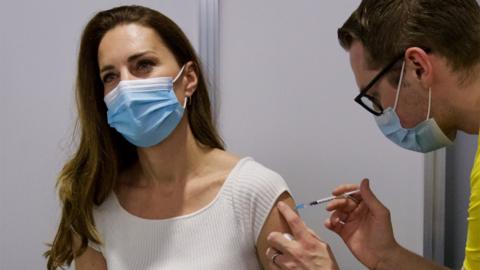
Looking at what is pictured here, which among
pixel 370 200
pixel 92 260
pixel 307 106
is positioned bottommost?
pixel 92 260

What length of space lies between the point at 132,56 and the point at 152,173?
1.23 ft

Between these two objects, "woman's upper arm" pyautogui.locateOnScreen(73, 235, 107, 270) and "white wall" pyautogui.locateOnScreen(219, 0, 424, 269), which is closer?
"woman's upper arm" pyautogui.locateOnScreen(73, 235, 107, 270)

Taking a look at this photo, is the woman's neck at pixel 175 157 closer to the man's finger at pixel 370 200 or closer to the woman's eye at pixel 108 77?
the woman's eye at pixel 108 77

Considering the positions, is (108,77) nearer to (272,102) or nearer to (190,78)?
(190,78)

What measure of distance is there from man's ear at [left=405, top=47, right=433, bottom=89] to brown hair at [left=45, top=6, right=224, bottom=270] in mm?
636

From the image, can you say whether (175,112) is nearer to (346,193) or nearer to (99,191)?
(99,191)

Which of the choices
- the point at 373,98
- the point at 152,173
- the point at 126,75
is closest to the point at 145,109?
the point at 126,75

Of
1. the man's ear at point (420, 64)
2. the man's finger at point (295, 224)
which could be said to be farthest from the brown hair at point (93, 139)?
the man's ear at point (420, 64)

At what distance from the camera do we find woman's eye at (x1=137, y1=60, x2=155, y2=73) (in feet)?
3.86

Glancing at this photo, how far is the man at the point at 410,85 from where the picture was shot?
0.85 meters

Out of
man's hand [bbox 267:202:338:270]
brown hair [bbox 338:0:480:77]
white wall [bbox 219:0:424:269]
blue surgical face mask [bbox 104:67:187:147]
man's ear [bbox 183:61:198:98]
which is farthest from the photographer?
white wall [bbox 219:0:424:269]

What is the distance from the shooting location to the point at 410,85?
2.96 feet

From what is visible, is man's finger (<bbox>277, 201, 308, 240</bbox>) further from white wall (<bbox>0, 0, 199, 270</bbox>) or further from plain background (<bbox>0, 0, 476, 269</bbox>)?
white wall (<bbox>0, 0, 199, 270</bbox>)

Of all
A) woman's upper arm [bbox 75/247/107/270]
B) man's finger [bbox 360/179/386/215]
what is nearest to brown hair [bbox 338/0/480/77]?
man's finger [bbox 360/179/386/215]
